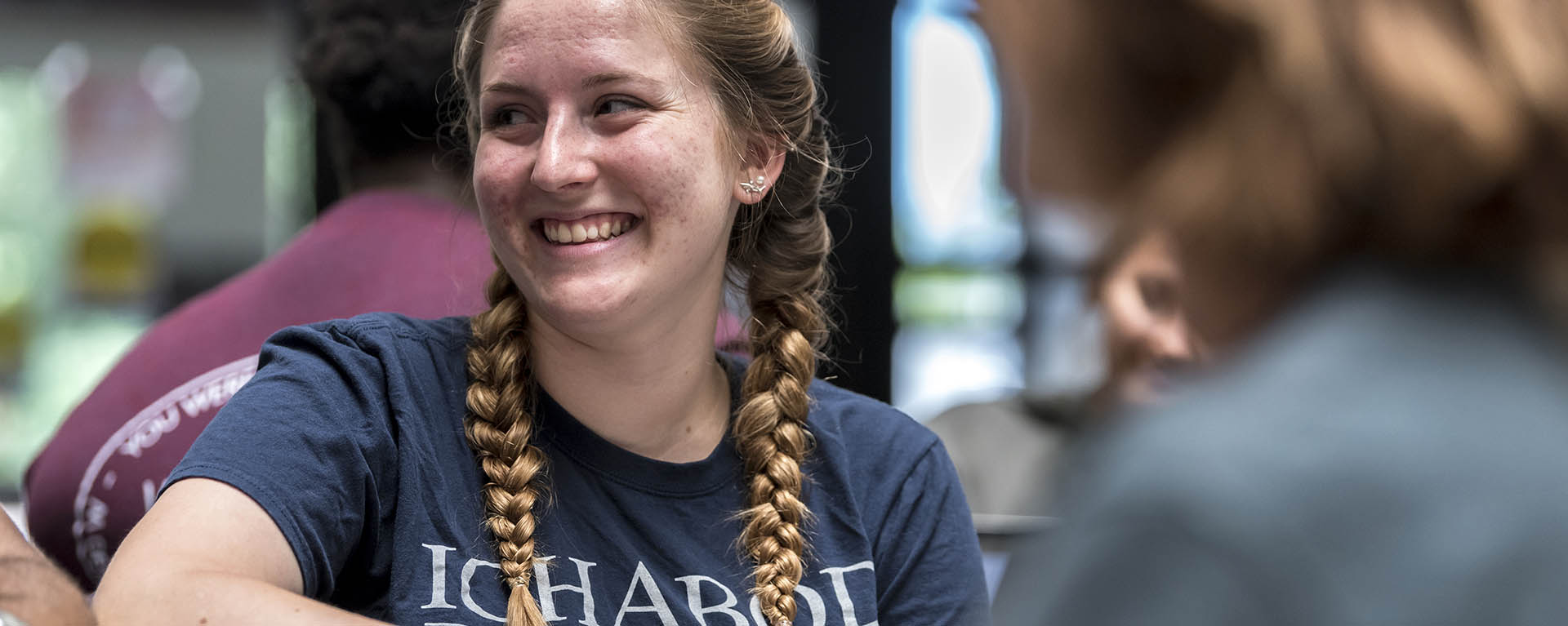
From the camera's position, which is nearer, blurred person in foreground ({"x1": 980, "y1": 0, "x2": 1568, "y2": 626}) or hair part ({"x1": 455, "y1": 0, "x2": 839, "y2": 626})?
blurred person in foreground ({"x1": 980, "y1": 0, "x2": 1568, "y2": 626})

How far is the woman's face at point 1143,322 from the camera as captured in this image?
728 millimetres

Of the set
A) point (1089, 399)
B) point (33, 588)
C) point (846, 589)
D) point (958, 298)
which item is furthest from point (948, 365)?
point (33, 588)

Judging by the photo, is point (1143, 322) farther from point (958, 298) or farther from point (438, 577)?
point (958, 298)

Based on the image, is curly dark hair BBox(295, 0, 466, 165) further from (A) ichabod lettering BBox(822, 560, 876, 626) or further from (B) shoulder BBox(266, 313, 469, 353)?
(A) ichabod lettering BBox(822, 560, 876, 626)

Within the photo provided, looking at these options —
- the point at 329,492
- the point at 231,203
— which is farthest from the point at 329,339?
the point at 231,203

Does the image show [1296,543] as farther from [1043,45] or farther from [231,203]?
[231,203]

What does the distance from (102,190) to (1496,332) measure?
3.89 m

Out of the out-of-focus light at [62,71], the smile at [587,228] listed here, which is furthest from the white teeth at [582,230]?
the out-of-focus light at [62,71]

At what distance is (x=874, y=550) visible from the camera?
1.53 metres

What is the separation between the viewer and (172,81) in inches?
156

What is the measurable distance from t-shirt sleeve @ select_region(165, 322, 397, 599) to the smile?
20cm

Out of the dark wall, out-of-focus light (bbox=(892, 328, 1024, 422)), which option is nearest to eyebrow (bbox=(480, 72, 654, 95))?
the dark wall

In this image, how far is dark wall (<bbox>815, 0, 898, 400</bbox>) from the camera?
4.01 m

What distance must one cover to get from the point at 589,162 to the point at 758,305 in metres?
0.34
